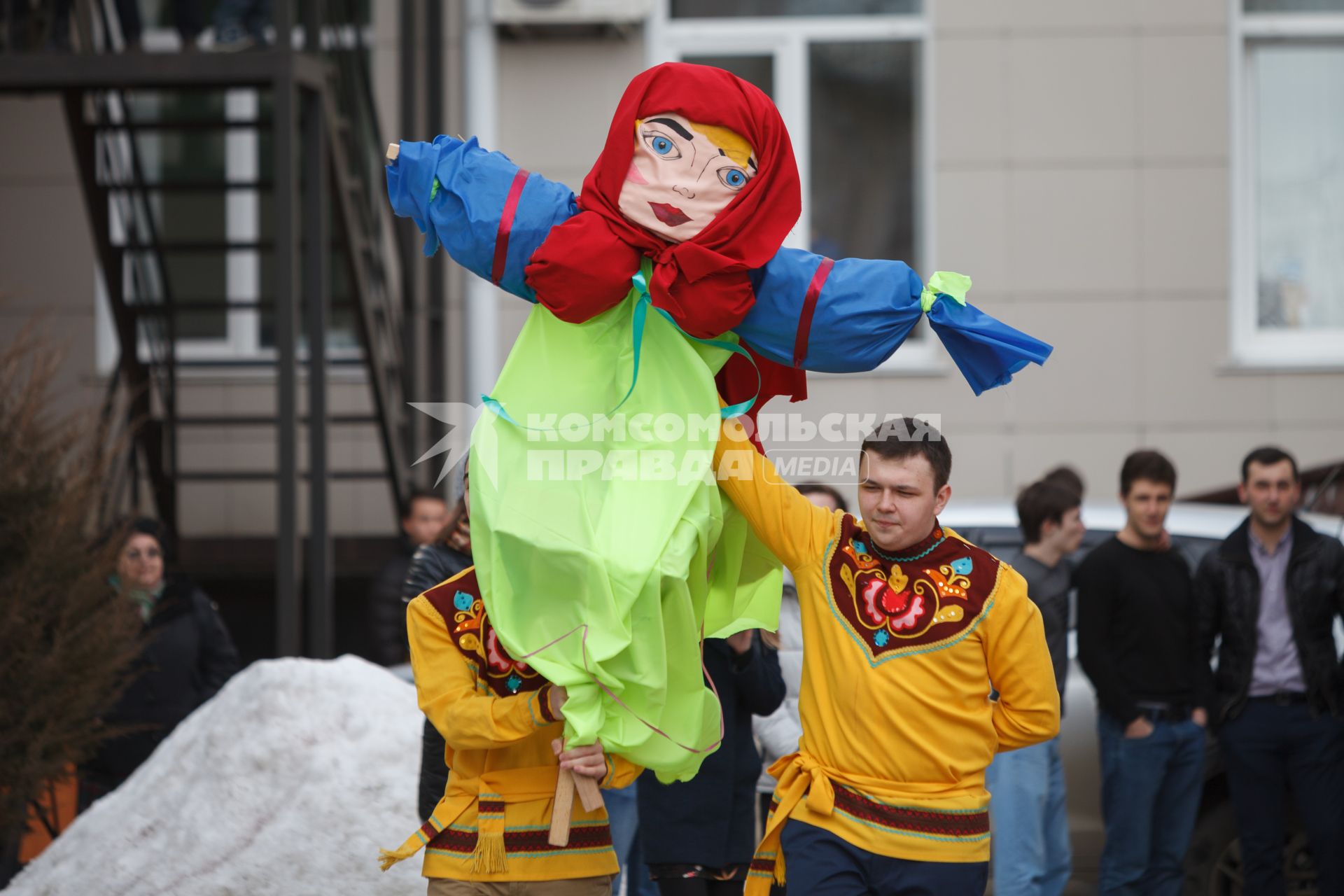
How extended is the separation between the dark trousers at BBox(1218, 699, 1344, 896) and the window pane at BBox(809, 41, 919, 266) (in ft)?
15.6

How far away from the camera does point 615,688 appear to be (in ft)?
9.71

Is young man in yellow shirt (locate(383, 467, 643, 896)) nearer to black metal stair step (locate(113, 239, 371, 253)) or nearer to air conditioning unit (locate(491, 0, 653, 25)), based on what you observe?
black metal stair step (locate(113, 239, 371, 253))

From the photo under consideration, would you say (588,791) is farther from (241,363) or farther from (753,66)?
(753,66)

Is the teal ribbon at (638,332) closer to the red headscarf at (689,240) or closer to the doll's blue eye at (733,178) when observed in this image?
the red headscarf at (689,240)

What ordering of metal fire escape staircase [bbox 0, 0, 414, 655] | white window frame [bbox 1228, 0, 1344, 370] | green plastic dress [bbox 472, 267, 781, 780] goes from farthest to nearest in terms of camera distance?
white window frame [bbox 1228, 0, 1344, 370], metal fire escape staircase [bbox 0, 0, 414, 655], green plastic dress [bbox 472, 267, 781, 780]

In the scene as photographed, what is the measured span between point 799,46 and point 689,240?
6.78 meters

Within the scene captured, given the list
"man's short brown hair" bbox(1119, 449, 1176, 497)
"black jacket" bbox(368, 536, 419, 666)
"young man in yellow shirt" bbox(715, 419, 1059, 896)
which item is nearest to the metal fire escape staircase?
"black jacket" bbox(368, 536, 419, 666)

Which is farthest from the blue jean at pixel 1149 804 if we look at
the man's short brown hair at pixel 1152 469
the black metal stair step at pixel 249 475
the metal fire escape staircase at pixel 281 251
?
the black metal stair step at pixel 249 475

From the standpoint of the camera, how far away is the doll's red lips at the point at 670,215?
3.06m

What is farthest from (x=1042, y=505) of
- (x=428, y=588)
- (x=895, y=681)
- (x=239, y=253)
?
(x=239, y=253)

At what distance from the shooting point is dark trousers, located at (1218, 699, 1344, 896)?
16.9 ft

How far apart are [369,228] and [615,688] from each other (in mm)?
6287

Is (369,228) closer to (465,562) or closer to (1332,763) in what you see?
(465,562)

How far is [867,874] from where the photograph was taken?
3.29 m
